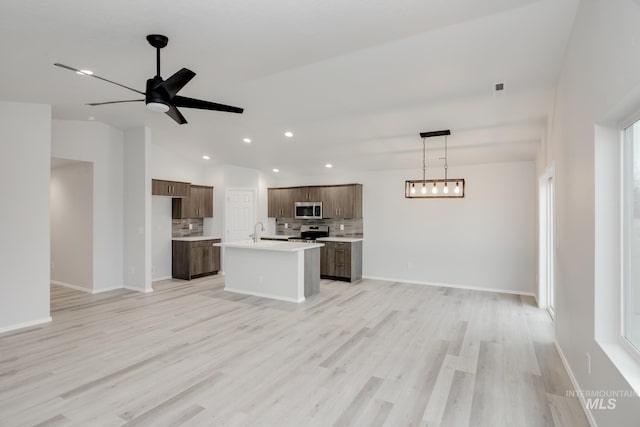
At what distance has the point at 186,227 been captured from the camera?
7660mm

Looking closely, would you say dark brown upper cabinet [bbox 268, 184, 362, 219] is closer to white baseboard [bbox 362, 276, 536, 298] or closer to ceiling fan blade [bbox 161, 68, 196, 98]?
white baseboard [bbox 362, 276, 536, 298]

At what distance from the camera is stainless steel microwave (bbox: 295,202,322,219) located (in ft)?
25.0

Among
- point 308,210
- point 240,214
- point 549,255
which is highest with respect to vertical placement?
point 308,210

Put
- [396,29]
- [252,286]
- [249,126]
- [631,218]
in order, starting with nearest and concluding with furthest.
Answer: [631,218] < [396,29] < [249,126] < [252,286]

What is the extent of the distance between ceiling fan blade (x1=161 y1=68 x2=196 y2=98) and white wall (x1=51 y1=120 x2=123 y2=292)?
4.04 metres

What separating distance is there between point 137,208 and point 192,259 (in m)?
1.61

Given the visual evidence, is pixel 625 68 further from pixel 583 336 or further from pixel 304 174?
pixel 304 174

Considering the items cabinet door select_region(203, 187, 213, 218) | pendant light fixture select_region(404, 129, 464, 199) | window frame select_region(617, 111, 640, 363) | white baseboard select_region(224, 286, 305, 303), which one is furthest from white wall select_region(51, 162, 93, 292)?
window frame select_region(617, 111, 640, 363)

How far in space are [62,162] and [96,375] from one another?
14.7 ft

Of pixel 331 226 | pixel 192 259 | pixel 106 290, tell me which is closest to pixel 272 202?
pixel 331 226

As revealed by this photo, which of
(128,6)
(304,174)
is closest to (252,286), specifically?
(304,174)

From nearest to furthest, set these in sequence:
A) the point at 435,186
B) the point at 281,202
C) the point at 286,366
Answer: the point at 286,366 < the point at 435,186 < the point at 281,202

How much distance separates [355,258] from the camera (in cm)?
695

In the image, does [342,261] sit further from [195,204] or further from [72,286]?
[72,286]
